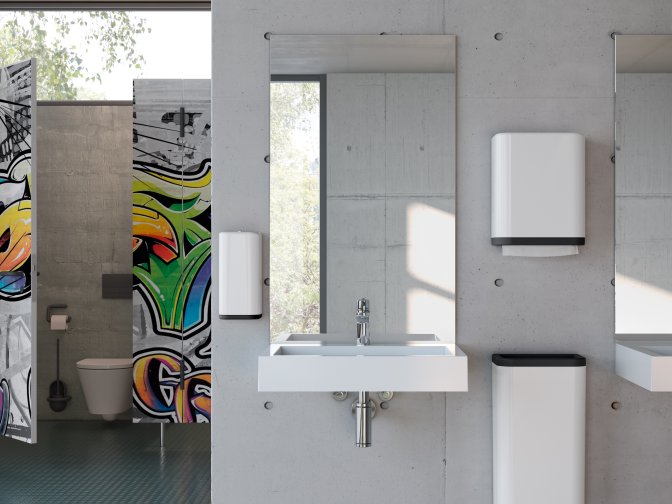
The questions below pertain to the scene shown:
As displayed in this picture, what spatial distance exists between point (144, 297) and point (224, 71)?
1.86m

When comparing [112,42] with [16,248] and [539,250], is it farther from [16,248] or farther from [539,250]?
[539,250]

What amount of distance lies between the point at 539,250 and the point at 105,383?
3.03 meters

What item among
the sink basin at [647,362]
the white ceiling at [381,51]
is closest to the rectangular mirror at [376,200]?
the white ceiling at [381,51]

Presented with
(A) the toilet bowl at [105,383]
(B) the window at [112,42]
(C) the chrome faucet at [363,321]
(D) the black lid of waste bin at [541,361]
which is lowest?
(A) the toilet bowl at [105,383]

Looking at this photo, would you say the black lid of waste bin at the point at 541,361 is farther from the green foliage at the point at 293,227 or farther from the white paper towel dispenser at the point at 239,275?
the white paper towel dispenser at the point at 239,275

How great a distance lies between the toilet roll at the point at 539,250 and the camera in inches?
89.7

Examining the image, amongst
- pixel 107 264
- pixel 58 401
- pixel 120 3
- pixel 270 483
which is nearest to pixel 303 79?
pixel 270 483

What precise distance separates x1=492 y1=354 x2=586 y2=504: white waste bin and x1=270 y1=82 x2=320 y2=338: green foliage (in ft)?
2.59

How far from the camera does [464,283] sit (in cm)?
238

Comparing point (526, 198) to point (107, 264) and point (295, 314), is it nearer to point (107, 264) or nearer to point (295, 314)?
point (295, 314)

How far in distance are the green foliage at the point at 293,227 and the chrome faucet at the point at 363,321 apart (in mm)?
160

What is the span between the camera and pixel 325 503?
2.37 meters

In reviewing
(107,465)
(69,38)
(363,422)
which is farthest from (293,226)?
(69,38)

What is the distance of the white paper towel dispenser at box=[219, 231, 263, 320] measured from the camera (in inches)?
90.2
